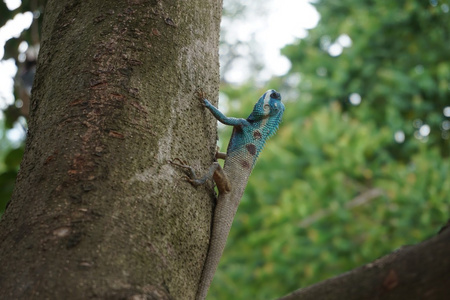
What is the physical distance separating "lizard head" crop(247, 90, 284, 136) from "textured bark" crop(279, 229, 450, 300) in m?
2.37

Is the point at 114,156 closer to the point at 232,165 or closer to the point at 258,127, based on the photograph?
the point at 232,165

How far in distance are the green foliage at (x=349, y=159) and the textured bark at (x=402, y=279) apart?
6486 millimetres

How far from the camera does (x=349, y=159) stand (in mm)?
8586

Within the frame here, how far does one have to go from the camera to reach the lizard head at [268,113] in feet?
12.6

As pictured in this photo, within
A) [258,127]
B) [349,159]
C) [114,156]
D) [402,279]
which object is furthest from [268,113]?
[349,159]

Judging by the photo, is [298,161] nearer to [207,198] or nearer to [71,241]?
[207,198]

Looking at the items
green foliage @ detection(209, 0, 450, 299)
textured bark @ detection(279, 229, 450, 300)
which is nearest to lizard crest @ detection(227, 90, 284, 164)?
textured bark @ detection(279, 229, 450, 300)

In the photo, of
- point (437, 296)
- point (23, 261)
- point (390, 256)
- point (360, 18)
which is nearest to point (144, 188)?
point (23, 261)

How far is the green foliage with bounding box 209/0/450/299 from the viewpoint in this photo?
8.01 m

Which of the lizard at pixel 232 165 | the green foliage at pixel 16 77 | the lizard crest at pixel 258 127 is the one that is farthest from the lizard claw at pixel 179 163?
the green foliage at pixel 16 77

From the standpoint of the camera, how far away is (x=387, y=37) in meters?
10.2

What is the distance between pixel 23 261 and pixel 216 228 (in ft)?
3.35

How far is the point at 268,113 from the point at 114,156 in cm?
195

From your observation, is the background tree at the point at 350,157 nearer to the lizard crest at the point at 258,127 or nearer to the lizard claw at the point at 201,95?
the lizard crest at the point at 258,127
